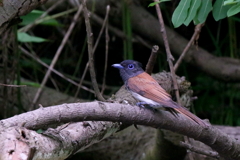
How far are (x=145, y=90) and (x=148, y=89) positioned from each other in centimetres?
2

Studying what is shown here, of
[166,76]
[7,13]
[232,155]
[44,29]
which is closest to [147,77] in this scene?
[166,76]

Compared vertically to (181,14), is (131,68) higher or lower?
lower

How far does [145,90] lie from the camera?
3.16 m

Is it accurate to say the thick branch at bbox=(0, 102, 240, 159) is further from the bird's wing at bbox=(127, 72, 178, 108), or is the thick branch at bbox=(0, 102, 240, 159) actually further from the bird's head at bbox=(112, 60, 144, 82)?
the bird's head at bbox=(112, 60, 144, 82)

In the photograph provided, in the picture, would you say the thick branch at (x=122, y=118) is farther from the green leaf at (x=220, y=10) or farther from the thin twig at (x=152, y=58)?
the green leaf at (x=220, y=10)

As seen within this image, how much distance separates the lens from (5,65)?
4.42m

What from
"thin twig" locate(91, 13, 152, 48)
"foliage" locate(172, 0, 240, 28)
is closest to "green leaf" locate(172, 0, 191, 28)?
"foliage" locate(172, 0, 240, 28)

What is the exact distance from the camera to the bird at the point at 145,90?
2828 millimetres

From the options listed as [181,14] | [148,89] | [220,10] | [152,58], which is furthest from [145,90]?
[220,10]

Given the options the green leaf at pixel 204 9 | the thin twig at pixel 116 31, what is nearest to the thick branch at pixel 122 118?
the green leaf at pixel 204 9

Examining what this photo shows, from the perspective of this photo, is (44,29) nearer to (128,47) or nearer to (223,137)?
(128,47)

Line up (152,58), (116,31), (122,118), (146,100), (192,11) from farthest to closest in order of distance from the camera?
(116,31) < (152,58) < (146,100) < (192,11) < (122,118)

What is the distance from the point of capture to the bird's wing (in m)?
2.94

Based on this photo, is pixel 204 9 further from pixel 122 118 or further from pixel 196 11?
pixel 122 118
